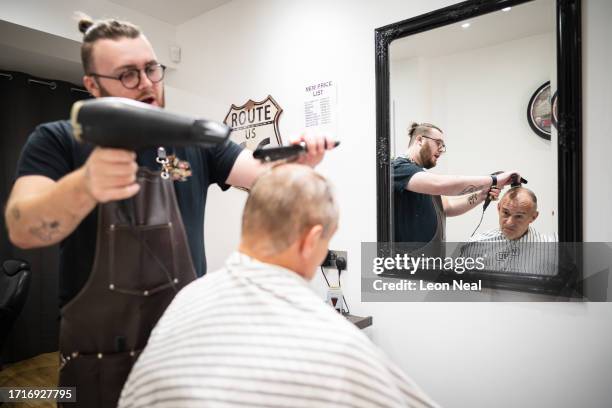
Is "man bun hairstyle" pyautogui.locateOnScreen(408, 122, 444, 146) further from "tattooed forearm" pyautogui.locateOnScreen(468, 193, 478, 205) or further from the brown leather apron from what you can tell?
the brown leather apron

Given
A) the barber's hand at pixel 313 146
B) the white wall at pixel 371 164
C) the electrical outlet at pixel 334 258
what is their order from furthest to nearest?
the electrical outlet at pixel 334 258
the white wall at pixel 371 164
the barber's hand at pixel 313 146

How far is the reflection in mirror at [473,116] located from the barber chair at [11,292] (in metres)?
2.60

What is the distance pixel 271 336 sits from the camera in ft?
2.70

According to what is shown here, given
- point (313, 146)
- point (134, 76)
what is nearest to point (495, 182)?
point (313, 146)

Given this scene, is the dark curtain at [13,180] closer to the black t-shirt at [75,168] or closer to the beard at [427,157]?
the black t-shirt at [75,168]

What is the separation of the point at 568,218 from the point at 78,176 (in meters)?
1.78

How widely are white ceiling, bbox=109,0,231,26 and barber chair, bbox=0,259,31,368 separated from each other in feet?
6.99

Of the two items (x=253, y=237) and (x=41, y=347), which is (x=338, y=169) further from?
(x=41, y=347)

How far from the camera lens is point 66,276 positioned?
1.03 m

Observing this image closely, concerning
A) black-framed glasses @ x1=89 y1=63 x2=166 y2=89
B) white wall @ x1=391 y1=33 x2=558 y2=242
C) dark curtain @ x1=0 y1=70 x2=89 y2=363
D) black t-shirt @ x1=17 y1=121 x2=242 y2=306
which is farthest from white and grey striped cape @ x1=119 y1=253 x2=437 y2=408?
dark curtain @ x1=0 y1=70 x2=89 y2=363

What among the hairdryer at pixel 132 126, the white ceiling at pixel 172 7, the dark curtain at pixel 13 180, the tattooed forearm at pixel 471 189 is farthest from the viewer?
the dark curtain at pixel 13 180

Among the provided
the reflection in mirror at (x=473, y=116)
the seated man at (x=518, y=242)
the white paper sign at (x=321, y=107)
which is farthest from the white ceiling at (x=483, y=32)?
the seated man at (x=518, y=242)

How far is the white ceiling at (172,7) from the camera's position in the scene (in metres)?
2.92

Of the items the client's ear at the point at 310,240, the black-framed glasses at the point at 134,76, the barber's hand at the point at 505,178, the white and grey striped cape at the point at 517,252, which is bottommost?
the white and grey striped cape at the point at 517,252
